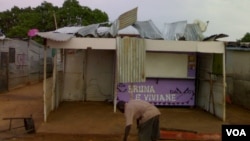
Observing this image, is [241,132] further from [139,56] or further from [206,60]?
[206,60]

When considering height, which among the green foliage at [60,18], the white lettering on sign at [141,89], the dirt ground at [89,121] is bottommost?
the dirt ground at [89,121]

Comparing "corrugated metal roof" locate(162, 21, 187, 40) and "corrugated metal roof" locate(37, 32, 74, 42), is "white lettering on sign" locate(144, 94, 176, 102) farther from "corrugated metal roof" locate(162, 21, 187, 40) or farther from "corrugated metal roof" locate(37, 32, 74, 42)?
"corrugated metal roof" locate(37, 32, 74, 42)

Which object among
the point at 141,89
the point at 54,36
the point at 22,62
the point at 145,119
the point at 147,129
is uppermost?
the point at 54,36

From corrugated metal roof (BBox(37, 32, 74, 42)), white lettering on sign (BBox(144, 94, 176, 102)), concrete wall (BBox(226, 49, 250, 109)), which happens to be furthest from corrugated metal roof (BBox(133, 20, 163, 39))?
concrete wall (BBox(226, 49, 250, 109))

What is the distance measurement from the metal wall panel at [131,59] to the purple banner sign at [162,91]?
1702mm

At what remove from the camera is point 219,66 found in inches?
597

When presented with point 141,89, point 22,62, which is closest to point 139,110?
point 141,89

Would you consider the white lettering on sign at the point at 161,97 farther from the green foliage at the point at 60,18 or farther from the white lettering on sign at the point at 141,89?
the green foliage at the point at 60,18

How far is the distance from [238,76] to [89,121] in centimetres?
811

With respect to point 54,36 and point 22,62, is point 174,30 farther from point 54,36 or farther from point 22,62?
point 22,62

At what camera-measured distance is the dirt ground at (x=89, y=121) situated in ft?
36.9

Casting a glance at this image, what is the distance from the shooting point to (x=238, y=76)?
1859cm

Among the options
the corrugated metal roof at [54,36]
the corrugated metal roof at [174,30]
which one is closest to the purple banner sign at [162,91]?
the corrugated metal roof at [174,30]

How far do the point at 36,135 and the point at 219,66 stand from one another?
22.8 feet
